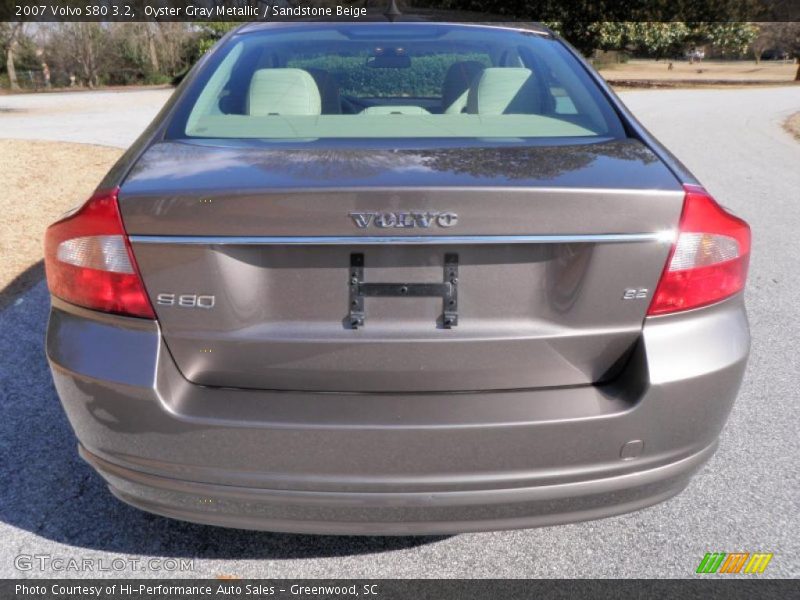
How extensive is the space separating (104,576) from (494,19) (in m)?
2.83

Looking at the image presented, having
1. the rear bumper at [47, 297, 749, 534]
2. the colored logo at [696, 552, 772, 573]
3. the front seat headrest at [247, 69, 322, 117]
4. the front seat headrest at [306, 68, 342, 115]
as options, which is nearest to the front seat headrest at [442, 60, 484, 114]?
the front seat headrest at [306, 68, 342, 115]

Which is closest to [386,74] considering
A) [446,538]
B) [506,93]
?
[506,93]

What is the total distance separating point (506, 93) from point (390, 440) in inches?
64.2

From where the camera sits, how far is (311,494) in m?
1.99

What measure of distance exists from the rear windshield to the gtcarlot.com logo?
1.38m

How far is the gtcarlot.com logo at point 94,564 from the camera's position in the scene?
8.14 feet

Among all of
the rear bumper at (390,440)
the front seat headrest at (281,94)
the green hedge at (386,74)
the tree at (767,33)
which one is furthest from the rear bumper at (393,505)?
the tree at (767,33)

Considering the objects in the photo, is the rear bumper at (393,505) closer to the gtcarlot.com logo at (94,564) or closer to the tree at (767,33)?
the gtcarlot.com logo at (94,564)

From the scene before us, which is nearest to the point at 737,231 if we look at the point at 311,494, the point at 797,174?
the point at 311,494

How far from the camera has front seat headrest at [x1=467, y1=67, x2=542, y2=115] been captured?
9.76 feet

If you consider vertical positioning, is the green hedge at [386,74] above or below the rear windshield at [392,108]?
below

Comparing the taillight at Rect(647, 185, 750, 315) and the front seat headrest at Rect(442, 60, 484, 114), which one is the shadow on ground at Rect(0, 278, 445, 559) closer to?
the taillight at Rect(647, 185, 750, 315)

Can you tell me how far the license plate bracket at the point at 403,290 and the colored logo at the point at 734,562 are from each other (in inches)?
50.9

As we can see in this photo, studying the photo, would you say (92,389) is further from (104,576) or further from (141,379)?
(104,576)
